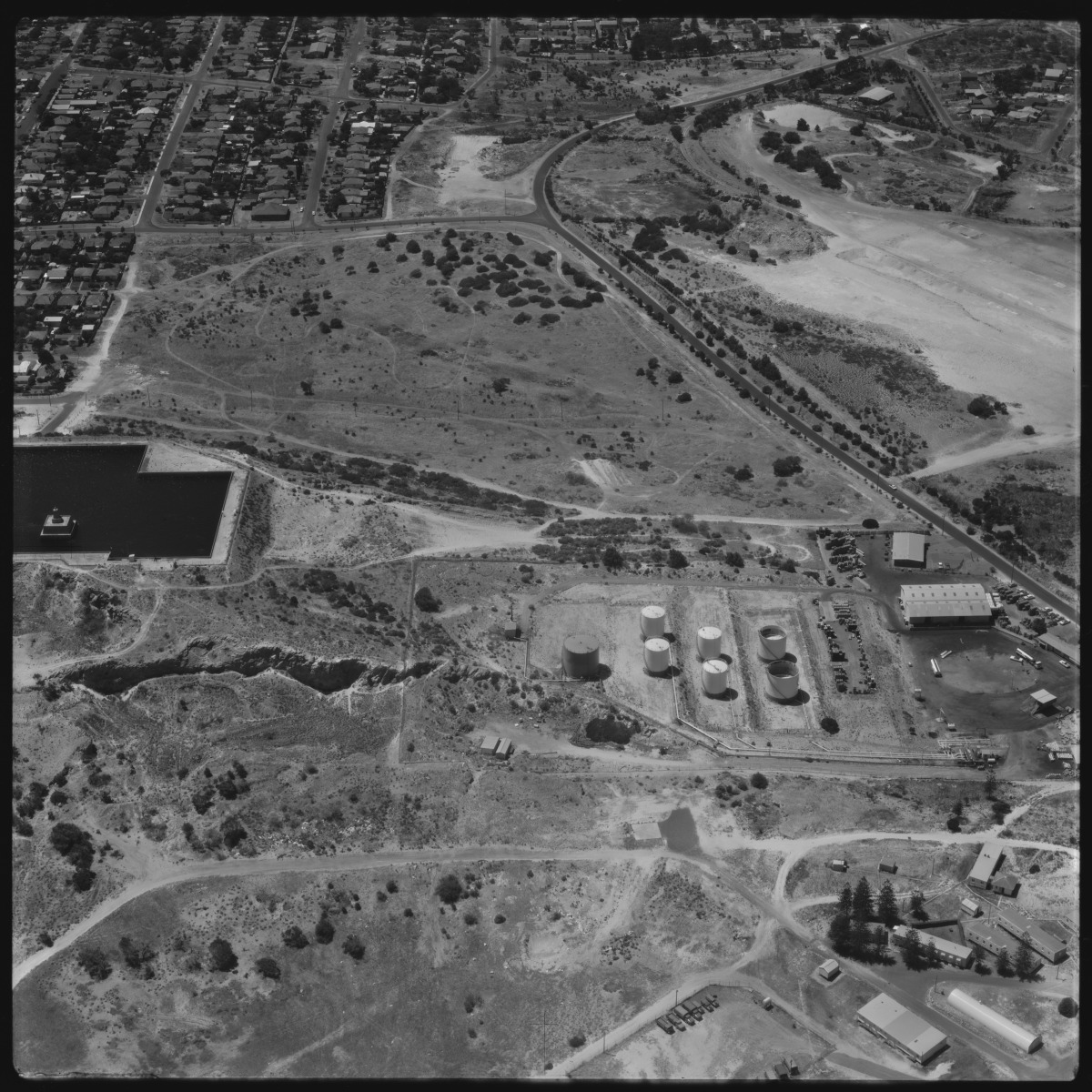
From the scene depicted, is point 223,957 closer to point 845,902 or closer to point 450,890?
point 450,890

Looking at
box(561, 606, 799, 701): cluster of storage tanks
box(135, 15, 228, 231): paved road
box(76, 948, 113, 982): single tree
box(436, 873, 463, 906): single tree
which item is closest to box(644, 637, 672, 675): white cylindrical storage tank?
box(561, 606, 799, 701): cluster of storage tanks

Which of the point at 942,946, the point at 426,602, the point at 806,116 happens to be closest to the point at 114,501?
the point at 426,602

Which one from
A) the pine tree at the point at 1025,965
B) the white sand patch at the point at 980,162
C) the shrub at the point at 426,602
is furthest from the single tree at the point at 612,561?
the white sand patch at the point at 980,162

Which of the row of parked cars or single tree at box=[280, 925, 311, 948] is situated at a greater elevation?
the row of parked cars

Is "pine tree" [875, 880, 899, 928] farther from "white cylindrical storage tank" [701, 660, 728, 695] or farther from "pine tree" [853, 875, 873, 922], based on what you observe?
"white cylindrical storage tank" [701, 660, 728, 695]

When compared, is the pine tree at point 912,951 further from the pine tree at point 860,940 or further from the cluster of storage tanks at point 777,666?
the cluster of storage tanks at point 777,666
